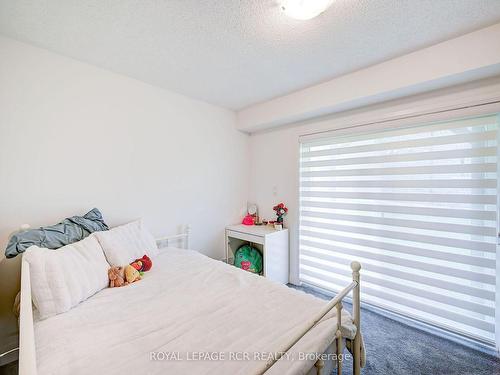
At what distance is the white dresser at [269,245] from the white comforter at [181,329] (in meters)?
0.99

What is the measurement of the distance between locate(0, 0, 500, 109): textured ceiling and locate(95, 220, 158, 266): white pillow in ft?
4.74

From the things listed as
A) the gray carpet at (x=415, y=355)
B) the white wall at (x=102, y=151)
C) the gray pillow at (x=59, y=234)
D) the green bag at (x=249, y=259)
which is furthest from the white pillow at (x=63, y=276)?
the gray carpet at (x=415, y=355)

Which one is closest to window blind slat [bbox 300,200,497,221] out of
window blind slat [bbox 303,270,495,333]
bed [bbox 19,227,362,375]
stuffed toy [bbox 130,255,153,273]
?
window blind slat [bbox 303,270,495,333]

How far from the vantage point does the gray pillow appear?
1.37m

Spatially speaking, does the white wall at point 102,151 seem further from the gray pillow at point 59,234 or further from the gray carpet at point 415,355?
the gray carpet at point 415,355

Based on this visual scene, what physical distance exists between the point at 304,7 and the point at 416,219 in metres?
1.95

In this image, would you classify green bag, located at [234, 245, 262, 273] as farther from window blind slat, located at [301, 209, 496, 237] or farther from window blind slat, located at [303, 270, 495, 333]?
window blind slat, located at [303, 270, 495, 333]

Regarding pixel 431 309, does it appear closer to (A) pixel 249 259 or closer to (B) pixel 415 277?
(B) pixel 415 277

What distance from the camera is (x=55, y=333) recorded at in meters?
1.00

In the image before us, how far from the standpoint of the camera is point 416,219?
2014 mm

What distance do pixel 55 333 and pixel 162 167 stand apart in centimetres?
167

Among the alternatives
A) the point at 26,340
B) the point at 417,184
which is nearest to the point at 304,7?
the point at 417,184

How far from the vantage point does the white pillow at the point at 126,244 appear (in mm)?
1605

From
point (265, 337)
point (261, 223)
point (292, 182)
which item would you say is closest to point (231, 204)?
point (261, 223)
